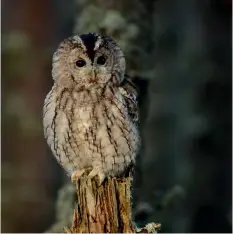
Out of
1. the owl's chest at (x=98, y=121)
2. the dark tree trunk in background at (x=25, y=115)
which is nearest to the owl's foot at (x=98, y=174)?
the owl's chest at (x=98, y=121)

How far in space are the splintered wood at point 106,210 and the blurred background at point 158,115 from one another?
1843 mm

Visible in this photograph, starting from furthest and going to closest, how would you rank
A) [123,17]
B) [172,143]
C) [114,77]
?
[172,143], [123,17], [114,77]

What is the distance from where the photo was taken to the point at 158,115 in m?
8.86

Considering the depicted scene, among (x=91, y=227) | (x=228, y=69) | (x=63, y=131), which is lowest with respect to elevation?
(x=91, y=227)

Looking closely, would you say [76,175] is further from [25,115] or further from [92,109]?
[25,115]

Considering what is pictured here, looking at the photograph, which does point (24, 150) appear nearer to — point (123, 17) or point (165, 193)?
point (165, 193)

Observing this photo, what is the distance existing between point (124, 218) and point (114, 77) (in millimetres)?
962

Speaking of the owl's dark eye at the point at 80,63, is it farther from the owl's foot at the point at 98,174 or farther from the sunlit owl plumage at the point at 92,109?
the owl's foot at the point at 98,174

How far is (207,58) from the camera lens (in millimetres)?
8742

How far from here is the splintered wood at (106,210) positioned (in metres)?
4.89

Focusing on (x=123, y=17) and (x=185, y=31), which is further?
(x=185, y=31)

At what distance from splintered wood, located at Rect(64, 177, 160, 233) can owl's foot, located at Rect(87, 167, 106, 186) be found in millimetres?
95

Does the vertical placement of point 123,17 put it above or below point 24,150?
above

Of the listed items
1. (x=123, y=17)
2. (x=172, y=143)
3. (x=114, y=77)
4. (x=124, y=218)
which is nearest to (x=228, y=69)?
(x=172, y=143)
